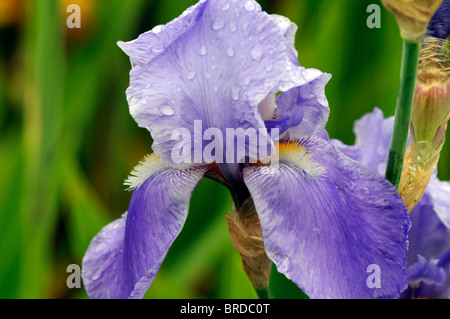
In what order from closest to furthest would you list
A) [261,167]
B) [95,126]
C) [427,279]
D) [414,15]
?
[414,15] → [261,167] → [427,279] → [95,126]

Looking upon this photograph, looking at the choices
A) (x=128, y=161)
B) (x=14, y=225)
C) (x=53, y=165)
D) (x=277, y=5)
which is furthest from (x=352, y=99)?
(x=14, y=225)

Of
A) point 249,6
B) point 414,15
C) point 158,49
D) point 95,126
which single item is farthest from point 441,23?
point 95,126

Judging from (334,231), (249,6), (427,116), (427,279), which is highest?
(249,6)

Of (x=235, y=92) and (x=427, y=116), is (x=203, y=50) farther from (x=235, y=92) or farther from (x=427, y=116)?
(x=427, y=116)

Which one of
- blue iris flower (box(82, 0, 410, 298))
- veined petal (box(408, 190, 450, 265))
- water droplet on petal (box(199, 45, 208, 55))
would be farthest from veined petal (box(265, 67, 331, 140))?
veined petal (box(408, 190, 450, 265))

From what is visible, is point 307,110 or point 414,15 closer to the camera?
point 414,15

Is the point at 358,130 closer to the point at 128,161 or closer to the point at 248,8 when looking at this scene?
the point at 248,8

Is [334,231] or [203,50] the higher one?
[203,50]

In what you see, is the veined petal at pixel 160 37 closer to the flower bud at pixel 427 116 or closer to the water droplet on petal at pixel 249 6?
the water droplet on petal at pixel 249 6

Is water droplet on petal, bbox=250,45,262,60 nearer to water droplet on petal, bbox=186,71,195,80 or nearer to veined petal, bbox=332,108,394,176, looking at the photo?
water droplet on petal, bbox=186,71,195,80

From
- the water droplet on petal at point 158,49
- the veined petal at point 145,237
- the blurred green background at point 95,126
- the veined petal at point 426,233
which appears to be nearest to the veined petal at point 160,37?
the water droplet on petal at point 158,49
